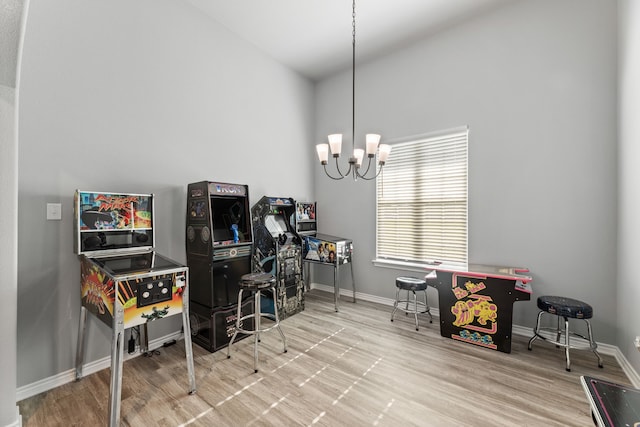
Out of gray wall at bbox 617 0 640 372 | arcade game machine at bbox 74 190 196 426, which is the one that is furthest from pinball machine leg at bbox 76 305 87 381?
gray wall at bbox 617 0 640 372

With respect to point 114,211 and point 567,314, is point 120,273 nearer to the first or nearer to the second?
point 114,211

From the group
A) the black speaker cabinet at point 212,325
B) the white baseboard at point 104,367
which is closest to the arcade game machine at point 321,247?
the black speaker cabinet at point 212,325

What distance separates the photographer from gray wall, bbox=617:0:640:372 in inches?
82.6

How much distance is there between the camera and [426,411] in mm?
1857

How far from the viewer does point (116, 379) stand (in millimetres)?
1664

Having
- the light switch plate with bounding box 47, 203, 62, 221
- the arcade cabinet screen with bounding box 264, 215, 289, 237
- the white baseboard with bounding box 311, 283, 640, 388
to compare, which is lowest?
the white baseboard with bounding box 311, 283, 640, 388

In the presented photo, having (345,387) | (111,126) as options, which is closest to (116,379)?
(345,387)

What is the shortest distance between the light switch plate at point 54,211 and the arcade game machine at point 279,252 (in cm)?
170

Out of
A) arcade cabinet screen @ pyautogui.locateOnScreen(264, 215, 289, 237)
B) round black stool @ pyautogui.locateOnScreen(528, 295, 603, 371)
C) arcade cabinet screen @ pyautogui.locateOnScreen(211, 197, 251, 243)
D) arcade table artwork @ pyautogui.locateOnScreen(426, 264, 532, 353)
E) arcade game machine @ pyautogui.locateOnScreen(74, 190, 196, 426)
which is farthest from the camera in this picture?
arcade cabinet screen @ pyautogui.locateOnScreen(264, 215, 289, 237)

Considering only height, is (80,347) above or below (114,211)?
below

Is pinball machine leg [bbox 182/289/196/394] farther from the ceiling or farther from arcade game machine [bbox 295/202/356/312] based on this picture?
the ceiling

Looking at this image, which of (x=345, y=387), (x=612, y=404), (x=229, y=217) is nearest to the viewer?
(x=612, y=404)

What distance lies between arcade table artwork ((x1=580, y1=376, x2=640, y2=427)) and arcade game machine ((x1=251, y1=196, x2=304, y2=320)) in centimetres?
268

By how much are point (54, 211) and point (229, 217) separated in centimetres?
141
